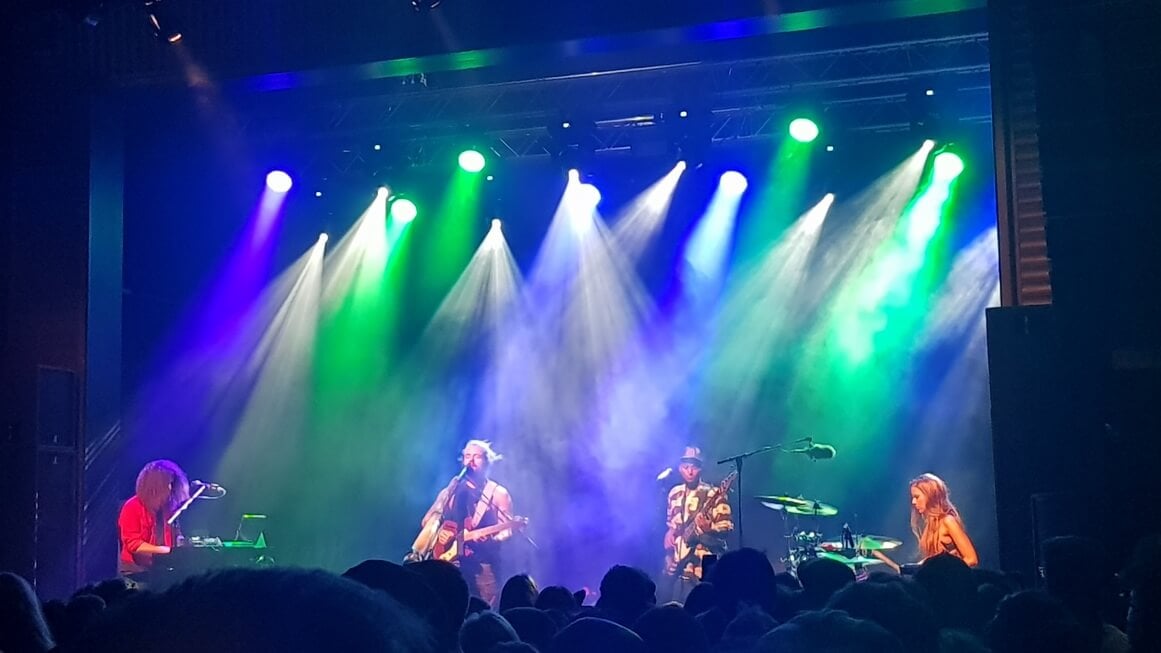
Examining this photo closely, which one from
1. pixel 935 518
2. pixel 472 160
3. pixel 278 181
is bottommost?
pixel 935 518

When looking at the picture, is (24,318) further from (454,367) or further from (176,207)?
(454,367)

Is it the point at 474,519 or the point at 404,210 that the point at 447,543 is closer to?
the point at 474,519

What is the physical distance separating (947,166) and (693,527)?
16.3 feet

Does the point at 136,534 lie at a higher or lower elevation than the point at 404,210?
lower

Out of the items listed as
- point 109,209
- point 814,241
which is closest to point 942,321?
point 814,241

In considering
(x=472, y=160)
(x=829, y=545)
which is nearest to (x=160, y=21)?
(x=472, y=160)

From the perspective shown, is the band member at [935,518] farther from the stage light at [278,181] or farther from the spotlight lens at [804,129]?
the stage light at [278,181]

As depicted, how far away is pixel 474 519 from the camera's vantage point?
34.4 feet

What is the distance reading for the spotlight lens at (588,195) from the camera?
1266 cm

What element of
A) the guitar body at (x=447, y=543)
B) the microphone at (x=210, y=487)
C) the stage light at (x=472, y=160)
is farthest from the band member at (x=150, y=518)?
the stage light at (x=472, y=160)

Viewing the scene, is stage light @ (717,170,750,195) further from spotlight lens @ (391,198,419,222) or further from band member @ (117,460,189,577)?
band member @ (117,460,189,577)

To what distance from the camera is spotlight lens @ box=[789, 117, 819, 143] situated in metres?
A: 10.9

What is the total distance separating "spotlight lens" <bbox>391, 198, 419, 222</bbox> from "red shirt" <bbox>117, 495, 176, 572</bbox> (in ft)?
20.5

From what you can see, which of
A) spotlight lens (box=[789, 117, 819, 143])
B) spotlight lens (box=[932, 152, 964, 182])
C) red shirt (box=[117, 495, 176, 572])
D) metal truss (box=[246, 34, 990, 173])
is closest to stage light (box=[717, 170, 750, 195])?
metal truss (box=[246, 34, 990, 173])
